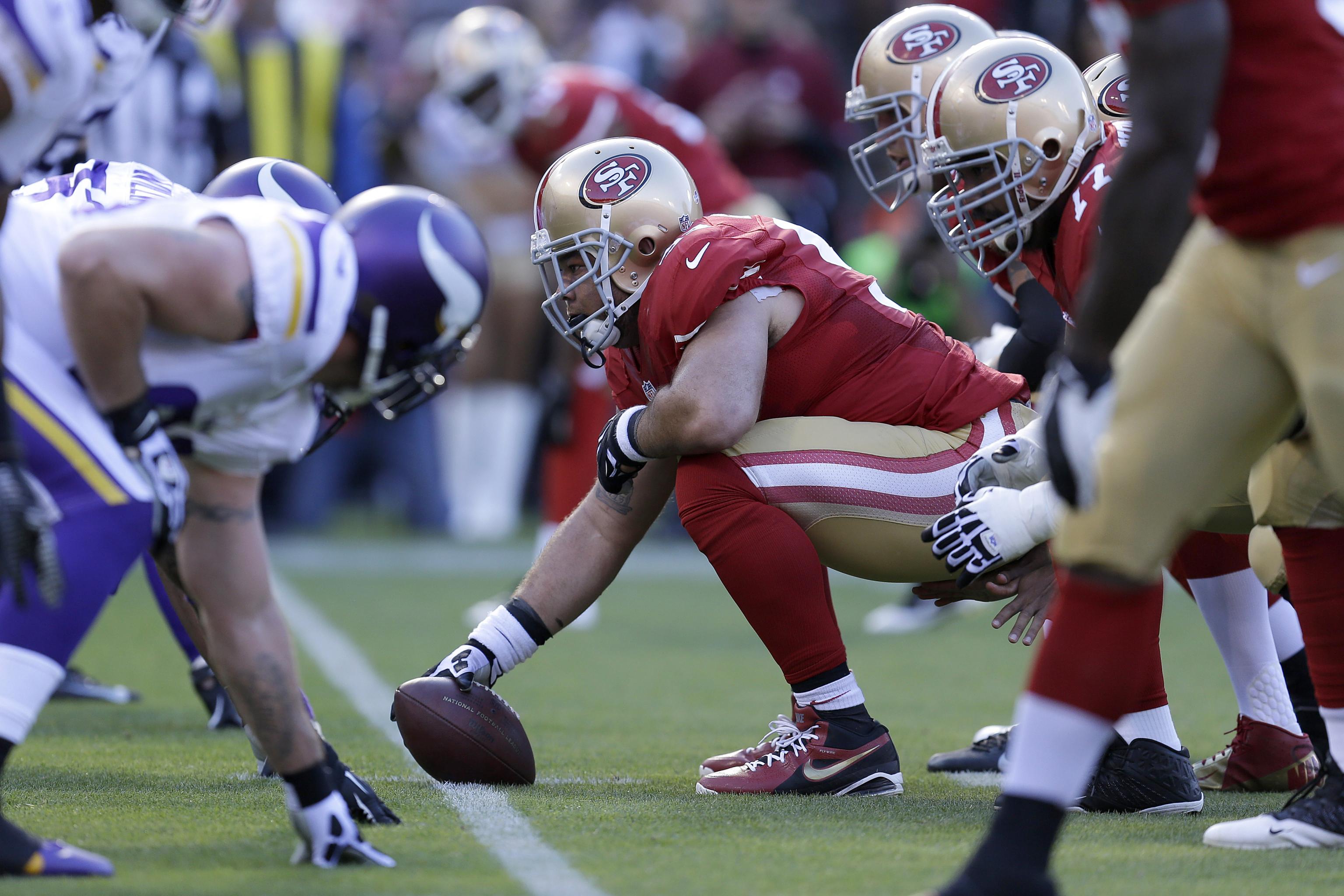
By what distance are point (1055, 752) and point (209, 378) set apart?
1407mm

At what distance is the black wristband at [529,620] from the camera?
376 cm

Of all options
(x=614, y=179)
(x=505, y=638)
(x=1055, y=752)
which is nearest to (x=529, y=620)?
(x=505, y=638)

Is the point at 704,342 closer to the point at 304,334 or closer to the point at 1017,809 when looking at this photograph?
the point at 304,334

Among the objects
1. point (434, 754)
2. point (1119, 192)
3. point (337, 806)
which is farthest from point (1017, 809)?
point (434, 754)

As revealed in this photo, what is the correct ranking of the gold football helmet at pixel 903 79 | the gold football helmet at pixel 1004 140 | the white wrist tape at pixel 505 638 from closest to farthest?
1. the gold football helmet at pixel 1004 140
2. the white wrist tape at pixel 505 638
3. the gold football helmet at pixel 903 79

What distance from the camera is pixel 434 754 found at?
11.6 ft

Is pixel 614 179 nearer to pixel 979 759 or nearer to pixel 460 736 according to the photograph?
pixel 460 736

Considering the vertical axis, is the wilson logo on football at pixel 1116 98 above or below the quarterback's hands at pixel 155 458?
above

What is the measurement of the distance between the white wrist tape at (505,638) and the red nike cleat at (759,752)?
1.54 feet

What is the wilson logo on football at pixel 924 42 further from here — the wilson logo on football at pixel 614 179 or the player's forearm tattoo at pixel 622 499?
the player's forearm tattoo at pixel 622 499

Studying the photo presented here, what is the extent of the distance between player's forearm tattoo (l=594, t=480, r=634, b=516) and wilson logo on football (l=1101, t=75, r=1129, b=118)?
1.45m

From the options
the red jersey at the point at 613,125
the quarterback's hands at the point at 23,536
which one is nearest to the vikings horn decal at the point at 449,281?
the quarterback's hands at the point at 23,536

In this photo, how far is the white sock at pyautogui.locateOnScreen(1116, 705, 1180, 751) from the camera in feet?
10.9

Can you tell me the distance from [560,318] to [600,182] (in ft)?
1.03
